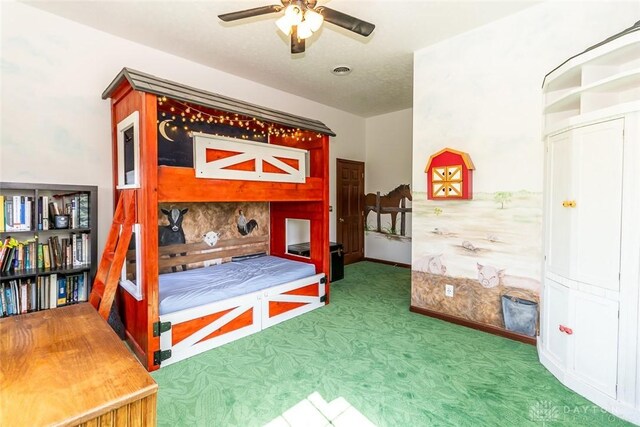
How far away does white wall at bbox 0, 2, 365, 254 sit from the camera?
2555 millimetres

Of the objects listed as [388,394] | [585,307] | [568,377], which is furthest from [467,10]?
[388,394]

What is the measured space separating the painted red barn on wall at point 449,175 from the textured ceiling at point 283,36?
1234mm

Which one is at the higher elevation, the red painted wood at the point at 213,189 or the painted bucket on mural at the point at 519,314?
the red painted wood at the point at 213,189

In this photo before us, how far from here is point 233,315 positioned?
2.78 metres

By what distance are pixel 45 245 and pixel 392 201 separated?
4996 millimetres

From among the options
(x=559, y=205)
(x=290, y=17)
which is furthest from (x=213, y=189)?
(x=559, y=205)

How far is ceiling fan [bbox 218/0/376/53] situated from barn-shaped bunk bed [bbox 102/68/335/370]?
87cm

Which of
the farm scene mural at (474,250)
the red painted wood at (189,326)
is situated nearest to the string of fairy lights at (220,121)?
the farm scene mural at (474,250)

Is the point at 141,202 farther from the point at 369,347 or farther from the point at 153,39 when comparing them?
the point at 369,347

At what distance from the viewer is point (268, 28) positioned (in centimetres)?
294

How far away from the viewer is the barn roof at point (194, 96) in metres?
2.24

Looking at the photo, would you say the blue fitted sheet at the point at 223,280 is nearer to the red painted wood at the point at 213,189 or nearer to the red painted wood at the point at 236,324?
the red painted wood at the point at 236,324

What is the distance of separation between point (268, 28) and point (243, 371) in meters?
3.09

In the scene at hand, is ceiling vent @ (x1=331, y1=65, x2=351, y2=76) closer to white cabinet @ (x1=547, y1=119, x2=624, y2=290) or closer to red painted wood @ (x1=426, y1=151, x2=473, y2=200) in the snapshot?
red painted wood @ (x1=426, y1=151, x2=473, y2=200)
